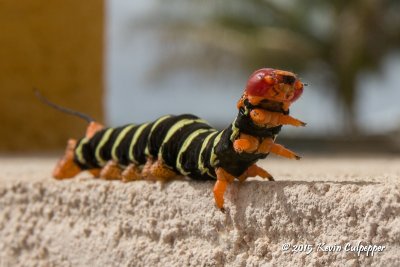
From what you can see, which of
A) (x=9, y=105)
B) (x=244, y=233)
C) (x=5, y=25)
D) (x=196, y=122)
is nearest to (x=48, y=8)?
(x=5, y=25)

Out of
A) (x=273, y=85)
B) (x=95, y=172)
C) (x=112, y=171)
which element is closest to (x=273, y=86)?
(x=273, y=85)

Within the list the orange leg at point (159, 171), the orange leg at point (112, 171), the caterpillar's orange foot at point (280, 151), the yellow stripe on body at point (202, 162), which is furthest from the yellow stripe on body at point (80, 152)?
the caterpillar's orange foot at point (280, 151)

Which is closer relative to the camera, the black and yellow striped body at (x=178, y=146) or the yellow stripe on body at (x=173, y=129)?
the black and yellow striped body at (x=178, y=146)

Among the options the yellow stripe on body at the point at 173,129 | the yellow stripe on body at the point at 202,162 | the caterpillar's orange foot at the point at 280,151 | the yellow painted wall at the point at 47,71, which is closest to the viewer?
the caterpillar's orange foot at the point at 280,151

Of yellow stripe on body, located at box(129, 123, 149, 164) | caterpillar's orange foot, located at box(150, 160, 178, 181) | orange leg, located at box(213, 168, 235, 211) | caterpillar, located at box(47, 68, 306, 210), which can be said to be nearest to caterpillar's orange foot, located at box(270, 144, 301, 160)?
caterpillar, located at box(47, 68, 306, 210)

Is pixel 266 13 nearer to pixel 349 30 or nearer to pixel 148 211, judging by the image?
pixel 349 30

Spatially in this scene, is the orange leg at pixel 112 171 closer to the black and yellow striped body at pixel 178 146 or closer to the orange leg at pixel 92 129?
the black and yellow striped body at pixel 178 146

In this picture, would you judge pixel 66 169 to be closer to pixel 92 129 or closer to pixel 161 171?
pixel 92 129
